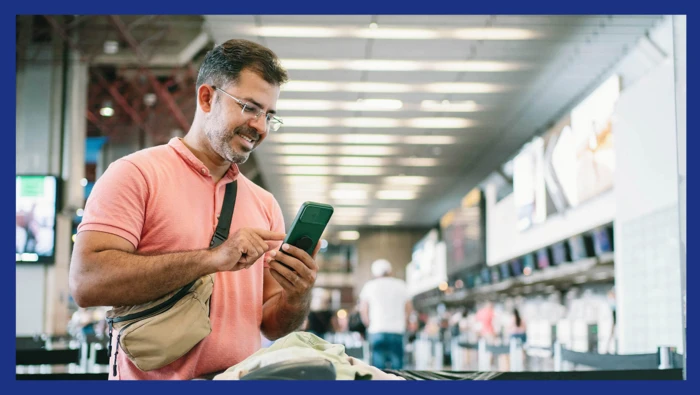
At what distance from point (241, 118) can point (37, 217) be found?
862 cm

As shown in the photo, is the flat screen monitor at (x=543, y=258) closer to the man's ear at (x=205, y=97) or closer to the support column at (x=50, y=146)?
the support column at (x=50, y=146)

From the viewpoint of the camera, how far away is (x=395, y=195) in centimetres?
1842

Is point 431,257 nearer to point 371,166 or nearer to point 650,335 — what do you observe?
point 371,166

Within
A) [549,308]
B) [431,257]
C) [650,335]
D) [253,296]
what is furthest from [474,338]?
[253,296]

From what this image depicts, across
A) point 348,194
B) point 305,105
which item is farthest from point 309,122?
point 348,194

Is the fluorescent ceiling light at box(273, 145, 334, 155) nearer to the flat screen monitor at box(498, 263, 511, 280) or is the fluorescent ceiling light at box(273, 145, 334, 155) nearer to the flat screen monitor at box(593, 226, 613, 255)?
the flat screen monitor at box(498, 263, 511, 280)

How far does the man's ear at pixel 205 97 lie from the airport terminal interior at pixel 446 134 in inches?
93.1

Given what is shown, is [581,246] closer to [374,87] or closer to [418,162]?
[374,87]

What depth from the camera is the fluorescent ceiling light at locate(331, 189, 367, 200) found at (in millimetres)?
17328

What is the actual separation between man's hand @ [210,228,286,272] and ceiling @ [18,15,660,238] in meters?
6.26

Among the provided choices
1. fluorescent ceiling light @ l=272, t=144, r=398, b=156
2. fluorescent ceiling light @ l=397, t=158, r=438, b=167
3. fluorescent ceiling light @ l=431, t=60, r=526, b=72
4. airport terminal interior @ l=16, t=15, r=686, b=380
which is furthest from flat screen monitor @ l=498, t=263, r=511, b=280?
fluorescent ceiling light @ l=431, t=60, r=526, b=72

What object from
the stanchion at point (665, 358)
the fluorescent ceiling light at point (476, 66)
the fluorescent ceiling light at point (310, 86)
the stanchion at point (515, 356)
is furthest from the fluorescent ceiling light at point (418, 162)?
the stanchion at point (665, 358)

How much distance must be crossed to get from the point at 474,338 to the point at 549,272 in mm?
4957

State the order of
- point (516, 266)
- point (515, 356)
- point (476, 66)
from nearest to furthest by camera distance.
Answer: point (515, 356), point (476, 66), point (516, 266)
